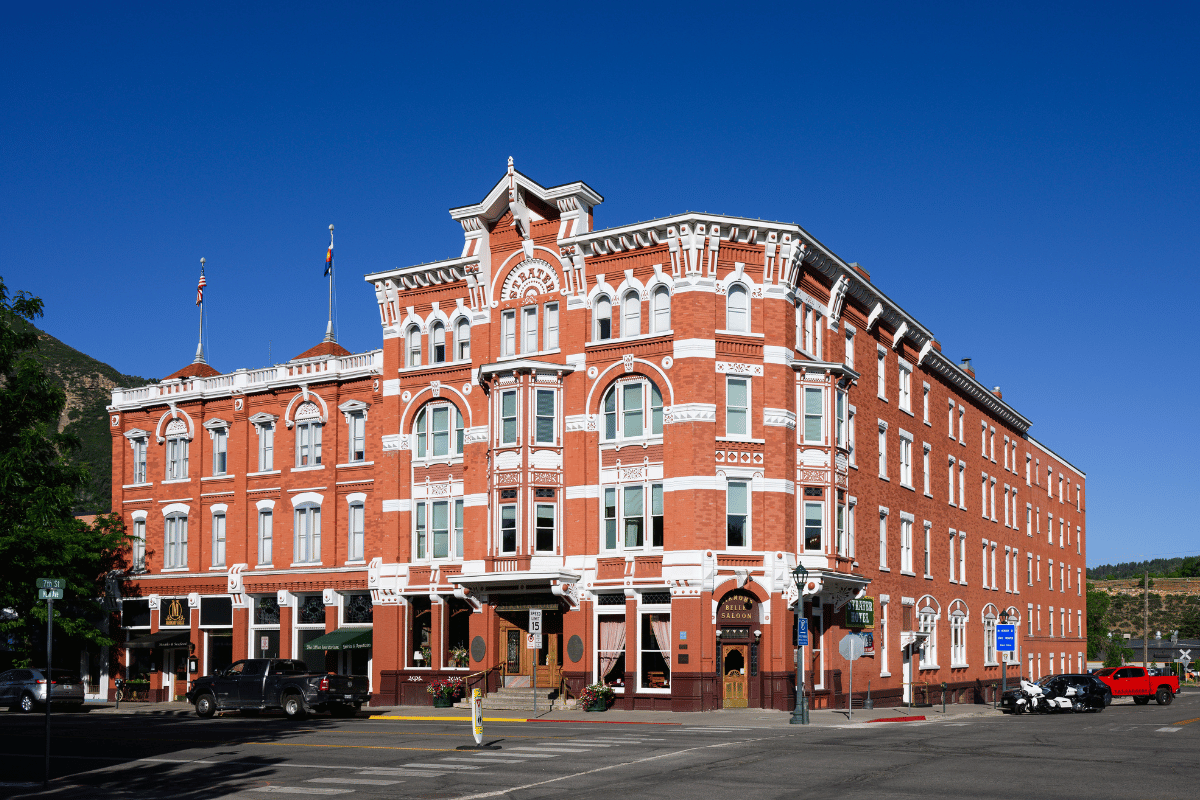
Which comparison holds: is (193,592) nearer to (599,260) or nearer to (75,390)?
(599,260)

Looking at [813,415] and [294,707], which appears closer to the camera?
[294,707]

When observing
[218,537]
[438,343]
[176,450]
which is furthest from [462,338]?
[176,450]

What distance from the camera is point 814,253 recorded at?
4138 cm

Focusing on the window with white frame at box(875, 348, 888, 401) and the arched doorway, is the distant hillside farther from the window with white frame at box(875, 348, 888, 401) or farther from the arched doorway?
the arched doorway

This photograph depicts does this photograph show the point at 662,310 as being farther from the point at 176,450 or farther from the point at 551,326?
the point at 176,450

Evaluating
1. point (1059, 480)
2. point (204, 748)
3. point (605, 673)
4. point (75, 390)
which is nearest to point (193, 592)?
point (605, 673)

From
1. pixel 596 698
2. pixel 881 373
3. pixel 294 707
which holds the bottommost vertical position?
pixel 294 707

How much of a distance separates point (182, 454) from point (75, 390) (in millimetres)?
102048

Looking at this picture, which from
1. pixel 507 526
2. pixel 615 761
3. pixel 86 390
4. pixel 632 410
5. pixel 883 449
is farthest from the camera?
pixel 86 390

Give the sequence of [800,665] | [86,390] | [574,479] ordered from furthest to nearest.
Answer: [86,390], [574,479], [800,665]

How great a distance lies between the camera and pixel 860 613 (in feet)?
142

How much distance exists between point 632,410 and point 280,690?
46.6 feet

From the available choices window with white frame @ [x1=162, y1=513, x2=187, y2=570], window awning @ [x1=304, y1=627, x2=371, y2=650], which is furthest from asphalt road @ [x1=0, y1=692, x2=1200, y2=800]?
window with white frame @ [x1=162, y1=513, x2=187, y2=570]

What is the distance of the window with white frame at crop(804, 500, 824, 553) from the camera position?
4022 centimetres
